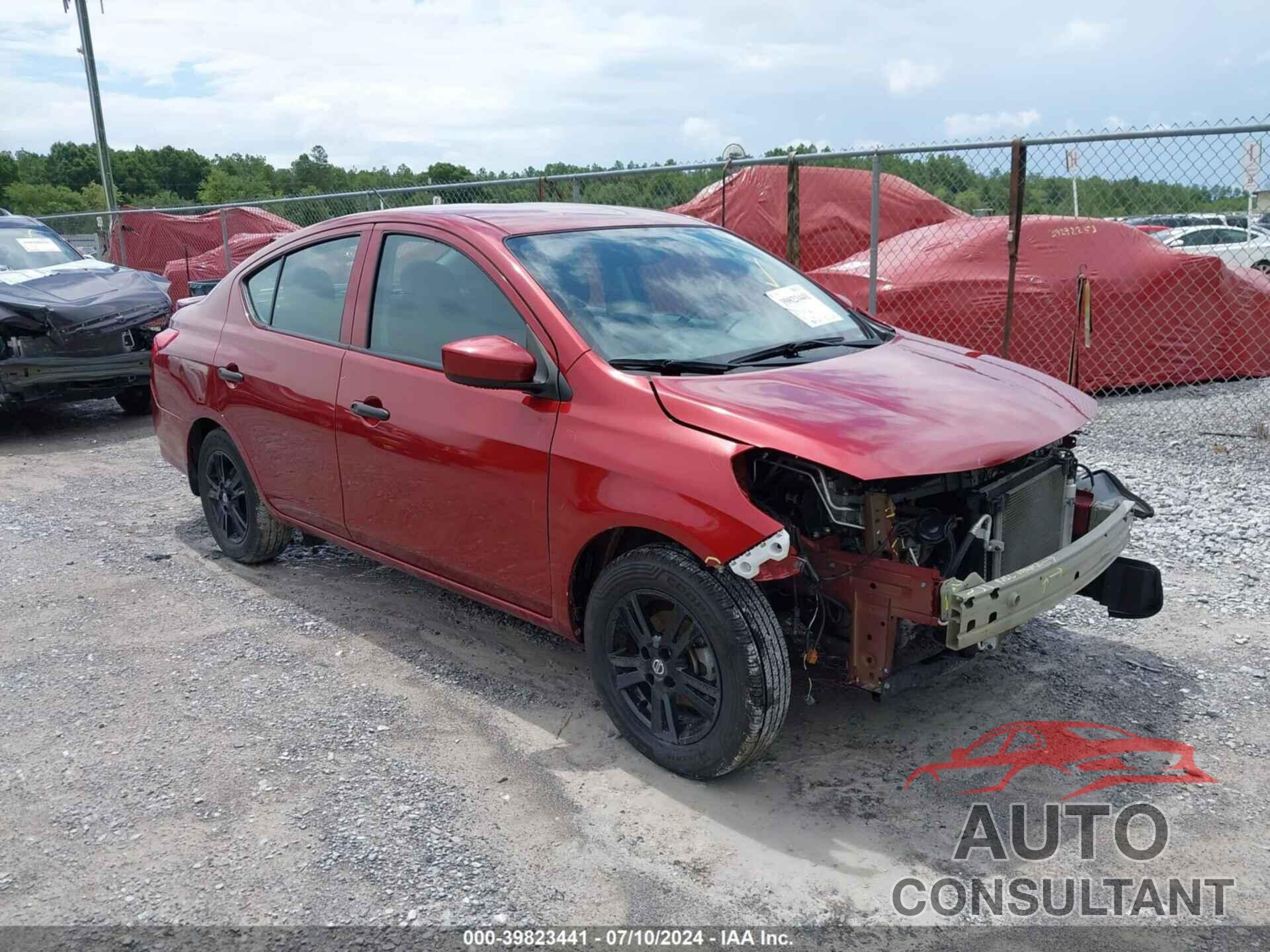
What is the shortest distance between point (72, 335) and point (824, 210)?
23.8 feet

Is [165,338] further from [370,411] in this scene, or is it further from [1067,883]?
[1067,883]

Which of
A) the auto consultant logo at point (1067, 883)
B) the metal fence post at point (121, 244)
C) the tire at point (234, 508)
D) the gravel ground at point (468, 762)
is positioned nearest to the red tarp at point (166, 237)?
the metal fence post at point (121, 244)

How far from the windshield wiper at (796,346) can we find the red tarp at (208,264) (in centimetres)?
1354

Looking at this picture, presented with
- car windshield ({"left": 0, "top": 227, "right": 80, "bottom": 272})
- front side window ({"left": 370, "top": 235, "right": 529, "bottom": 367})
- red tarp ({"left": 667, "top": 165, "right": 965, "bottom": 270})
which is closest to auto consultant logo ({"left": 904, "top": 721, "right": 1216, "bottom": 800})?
front side window ({"left": 370, "top": 235, "right": 529, "bottom": 367})

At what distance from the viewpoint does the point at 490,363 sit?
3.58 metres

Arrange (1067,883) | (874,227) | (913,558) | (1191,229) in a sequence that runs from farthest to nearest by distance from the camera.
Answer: (1191,229) < (874,227) < (913,558) < (1067,883)

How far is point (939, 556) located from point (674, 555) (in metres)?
0.94

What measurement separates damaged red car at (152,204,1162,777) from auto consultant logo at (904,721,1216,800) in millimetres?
357

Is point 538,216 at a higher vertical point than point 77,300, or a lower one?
higher

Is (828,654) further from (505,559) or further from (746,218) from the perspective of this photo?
(746,218)

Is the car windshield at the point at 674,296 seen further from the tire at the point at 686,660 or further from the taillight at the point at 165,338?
the taillight at the point at 165,338

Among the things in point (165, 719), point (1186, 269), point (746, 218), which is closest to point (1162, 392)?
point (1186, 269)

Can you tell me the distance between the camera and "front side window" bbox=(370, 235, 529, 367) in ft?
13.1

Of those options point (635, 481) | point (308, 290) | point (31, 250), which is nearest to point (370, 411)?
point (308, 290)
